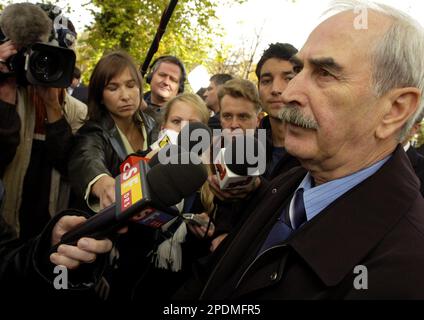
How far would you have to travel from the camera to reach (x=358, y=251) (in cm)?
116

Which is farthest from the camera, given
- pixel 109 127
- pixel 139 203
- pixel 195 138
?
pixel 109 127

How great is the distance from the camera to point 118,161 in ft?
8.04

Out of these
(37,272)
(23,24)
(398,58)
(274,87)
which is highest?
(23,24)

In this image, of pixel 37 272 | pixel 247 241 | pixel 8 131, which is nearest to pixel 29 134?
pixel 8 131

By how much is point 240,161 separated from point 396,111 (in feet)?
2.04

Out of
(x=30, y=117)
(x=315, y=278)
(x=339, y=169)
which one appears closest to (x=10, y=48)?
(x=30, y=117)

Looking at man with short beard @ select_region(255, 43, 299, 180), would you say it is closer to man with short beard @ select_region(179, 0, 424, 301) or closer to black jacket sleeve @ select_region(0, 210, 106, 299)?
man with short beard @ select_region(179, 0, 424, 301)

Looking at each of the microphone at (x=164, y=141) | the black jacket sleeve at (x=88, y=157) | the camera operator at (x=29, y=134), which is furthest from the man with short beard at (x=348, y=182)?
the camera operator at (x=29, y=134)

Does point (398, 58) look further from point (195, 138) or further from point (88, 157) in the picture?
point (88, 157)

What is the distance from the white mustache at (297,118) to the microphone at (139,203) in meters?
0.47

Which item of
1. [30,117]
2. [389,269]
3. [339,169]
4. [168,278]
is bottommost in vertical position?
[168,278]

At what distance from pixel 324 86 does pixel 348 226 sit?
19.7 inches
